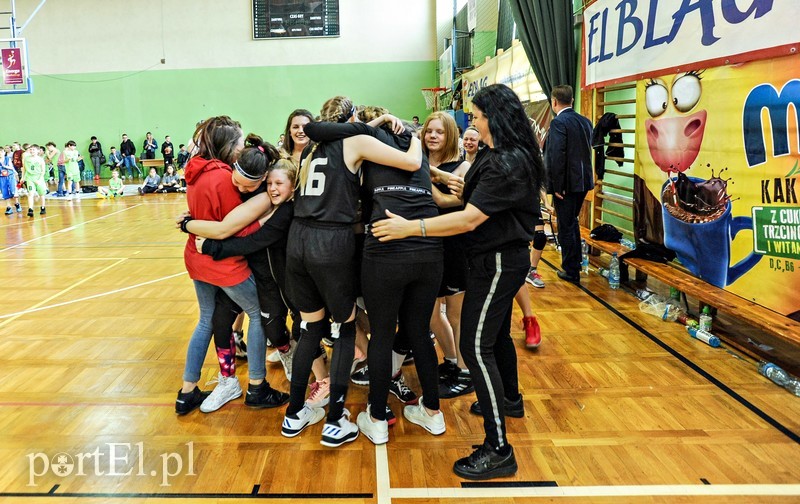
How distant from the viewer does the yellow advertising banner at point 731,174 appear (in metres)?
3.40

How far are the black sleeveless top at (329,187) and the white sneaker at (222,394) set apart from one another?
1.16m

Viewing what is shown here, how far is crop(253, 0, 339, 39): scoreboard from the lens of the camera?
17234 mm

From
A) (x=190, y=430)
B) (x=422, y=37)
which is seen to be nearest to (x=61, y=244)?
(x=190, y=430)

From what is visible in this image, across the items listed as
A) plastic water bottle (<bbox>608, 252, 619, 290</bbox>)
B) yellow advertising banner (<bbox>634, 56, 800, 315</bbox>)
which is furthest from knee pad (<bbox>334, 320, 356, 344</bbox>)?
plastic water bottle (<bbox>608, 252, 619, 290</bbox>)

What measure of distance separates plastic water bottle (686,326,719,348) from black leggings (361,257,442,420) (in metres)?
2.14

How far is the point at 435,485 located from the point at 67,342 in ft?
9.84

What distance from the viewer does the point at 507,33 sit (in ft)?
32.6

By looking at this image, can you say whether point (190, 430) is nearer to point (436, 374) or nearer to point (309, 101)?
point (436, 374)

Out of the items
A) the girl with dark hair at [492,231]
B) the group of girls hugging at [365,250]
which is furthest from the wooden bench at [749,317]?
the girl with dark hair at [492,231]

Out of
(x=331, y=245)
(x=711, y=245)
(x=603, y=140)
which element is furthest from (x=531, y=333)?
(x=603, y=140)

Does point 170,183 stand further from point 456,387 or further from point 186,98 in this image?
point 456,387

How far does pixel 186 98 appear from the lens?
58.7ft

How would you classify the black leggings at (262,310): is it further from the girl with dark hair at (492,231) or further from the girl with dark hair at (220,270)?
the girl with dark hair at (492,231)

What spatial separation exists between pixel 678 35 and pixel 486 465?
145 inches
